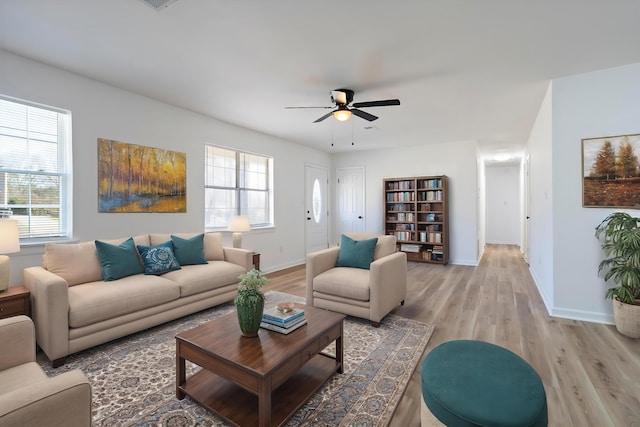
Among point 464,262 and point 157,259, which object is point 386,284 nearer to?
point 157,259

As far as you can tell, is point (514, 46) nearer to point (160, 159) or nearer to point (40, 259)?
point (160, 159)

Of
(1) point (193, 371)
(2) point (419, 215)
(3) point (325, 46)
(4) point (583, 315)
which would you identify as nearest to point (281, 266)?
(2) point (419, 215)

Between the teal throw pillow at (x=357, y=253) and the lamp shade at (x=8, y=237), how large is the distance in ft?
9.83

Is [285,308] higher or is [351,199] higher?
[351,199]

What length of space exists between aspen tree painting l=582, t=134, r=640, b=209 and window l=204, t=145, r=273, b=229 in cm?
461

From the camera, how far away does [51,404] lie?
932mm

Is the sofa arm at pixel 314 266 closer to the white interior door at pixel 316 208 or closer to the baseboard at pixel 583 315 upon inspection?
the baseboard at pixel 583 315

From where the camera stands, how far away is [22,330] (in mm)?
1447

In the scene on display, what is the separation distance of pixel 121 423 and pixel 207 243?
2365mm

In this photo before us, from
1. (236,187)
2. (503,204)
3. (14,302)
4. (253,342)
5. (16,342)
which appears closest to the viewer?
(16,342)

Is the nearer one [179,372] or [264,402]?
[264,402]

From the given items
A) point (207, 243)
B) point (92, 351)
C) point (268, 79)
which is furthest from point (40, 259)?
point (268, 79)

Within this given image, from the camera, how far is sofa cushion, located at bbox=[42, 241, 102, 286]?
2.59 m

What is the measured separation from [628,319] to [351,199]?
5.33 metres
